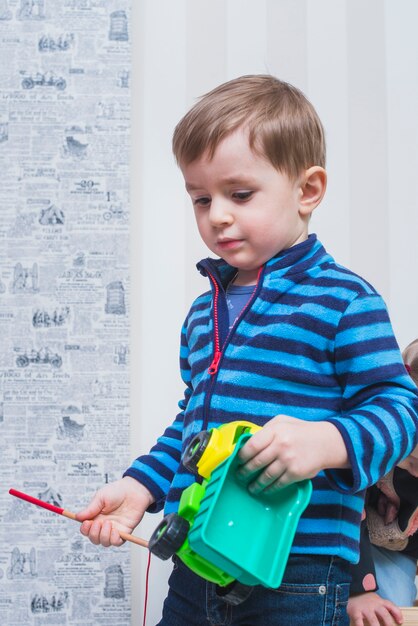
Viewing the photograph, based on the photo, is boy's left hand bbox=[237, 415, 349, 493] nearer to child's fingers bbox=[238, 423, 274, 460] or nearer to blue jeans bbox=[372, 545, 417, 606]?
child's fingers bbox=[238, 423, 274, 460]

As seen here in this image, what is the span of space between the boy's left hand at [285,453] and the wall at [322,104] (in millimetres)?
816

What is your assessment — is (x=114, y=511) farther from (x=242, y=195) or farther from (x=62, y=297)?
(x=62, y=297)

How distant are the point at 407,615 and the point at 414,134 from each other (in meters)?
0.91

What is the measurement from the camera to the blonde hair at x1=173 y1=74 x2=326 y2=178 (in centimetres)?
80

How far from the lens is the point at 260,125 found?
809 millimetres

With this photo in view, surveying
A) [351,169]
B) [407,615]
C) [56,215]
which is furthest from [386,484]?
[56,215]

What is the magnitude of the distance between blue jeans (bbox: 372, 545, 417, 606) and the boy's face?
1.92ft

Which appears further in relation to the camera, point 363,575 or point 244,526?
point 363,575

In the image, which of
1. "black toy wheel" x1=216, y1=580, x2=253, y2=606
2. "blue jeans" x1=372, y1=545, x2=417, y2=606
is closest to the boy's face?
"black toy wheel" x1=216, y1=580, x2=253, y2=606

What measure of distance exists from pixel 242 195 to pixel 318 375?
0.65ft

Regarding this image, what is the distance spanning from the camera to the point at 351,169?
1489mm

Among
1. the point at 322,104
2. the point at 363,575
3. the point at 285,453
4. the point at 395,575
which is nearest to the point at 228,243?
the point at 285,453

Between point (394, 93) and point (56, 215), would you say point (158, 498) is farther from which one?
point (394, 93)

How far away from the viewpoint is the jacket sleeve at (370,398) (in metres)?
0.68
